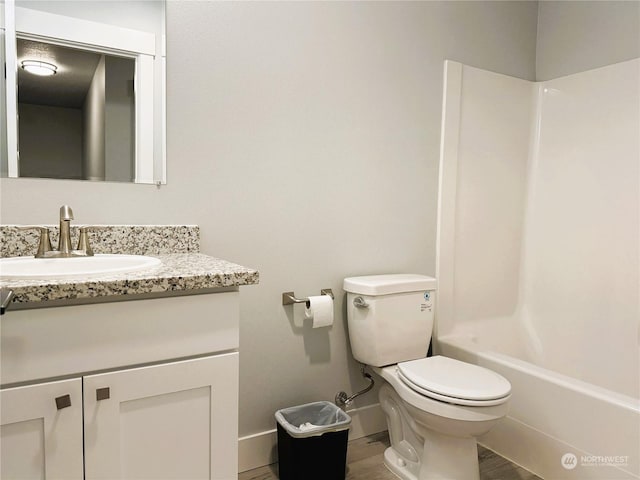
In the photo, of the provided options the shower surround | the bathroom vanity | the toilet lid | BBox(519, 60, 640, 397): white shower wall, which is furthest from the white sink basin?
BBox(519, 60, 640, 397): white shower wall

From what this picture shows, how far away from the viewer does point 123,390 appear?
99cm

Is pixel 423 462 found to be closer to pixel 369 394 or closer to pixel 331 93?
pixel 369 394

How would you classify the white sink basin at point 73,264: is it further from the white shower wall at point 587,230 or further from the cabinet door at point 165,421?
the white shower wall at point 587,230

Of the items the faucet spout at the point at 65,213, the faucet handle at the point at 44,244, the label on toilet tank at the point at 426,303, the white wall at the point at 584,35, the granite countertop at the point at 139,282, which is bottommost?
the label on toilet tank at the point at 426,303

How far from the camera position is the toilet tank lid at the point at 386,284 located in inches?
71.6

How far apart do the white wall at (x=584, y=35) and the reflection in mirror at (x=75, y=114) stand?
2204 mm

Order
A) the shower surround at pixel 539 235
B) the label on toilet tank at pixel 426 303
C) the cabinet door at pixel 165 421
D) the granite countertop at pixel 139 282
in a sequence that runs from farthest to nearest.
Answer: the shower surround at pixel 539 235 < the label on toilet tank at pixel 426 303 < the cabinet door at pixel 165 421 < the granite countertop at pixel 139 282

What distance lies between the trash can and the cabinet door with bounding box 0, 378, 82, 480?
A: 2.68 feet

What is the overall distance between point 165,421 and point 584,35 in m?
2.62

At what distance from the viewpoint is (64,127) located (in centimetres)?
138

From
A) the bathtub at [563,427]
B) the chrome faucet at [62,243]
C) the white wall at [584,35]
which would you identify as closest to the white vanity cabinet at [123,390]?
the chrome faucet at [62,243]

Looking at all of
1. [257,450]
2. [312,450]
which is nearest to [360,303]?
[312,450]

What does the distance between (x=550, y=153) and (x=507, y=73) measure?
50cm

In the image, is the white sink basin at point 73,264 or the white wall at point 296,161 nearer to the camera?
the white sink basin at point 73,264
